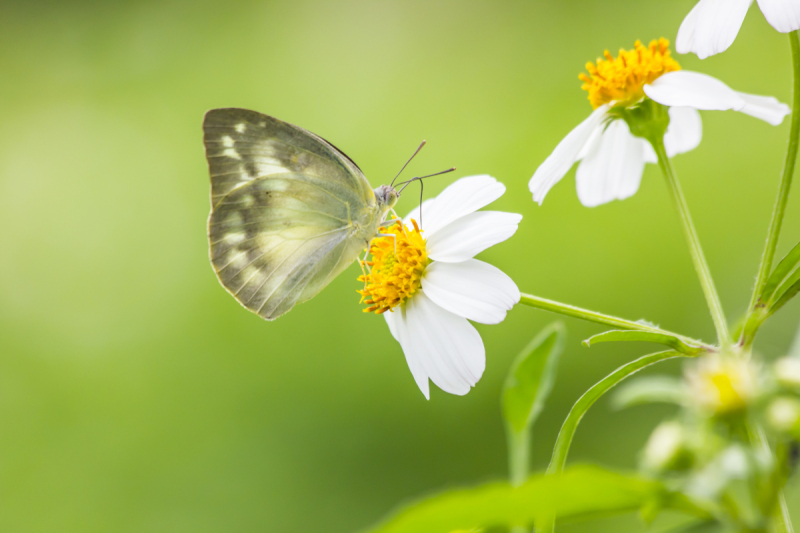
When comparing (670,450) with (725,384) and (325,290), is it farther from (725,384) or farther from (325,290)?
(325,290)

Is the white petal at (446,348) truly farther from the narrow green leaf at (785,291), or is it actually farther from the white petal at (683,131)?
the white petal at (683,131)

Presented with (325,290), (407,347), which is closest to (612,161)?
(407,347)

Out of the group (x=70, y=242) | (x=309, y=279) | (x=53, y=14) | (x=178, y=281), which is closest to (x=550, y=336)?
(x=309, y=279)

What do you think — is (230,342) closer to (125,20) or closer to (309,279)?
(309,279)

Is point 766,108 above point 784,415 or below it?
above

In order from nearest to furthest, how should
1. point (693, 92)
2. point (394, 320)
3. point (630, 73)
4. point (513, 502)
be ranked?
point (513, 502)
point (693, 92)
point (630, 73)
point (394, 320)

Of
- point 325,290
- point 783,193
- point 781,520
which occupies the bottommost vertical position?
point 781,520

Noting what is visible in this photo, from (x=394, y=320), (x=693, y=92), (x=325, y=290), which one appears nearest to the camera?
(x=693, y=92)
